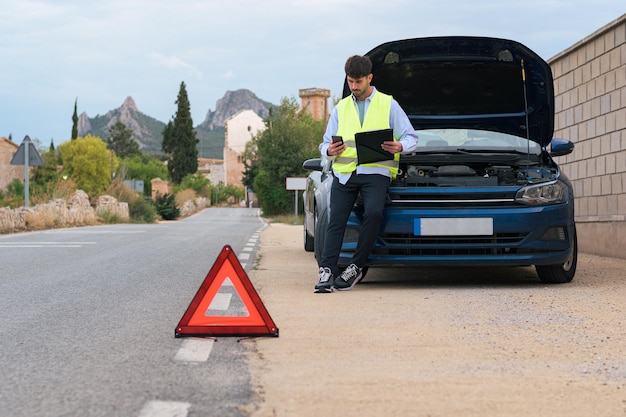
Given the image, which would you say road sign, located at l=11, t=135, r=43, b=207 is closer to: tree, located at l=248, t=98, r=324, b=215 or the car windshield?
the car windshield

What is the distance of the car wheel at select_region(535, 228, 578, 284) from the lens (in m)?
8.14

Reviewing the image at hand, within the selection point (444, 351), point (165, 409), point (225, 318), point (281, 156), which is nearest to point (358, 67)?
point (225, 318)

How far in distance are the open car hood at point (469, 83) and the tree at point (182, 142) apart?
11185cm

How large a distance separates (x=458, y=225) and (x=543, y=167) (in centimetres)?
101

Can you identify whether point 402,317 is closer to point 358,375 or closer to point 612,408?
point 358,375

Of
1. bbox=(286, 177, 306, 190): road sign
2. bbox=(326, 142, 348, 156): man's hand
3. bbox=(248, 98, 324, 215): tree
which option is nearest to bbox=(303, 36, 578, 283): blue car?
bbox=(326, 142, 348, 156): man's hand

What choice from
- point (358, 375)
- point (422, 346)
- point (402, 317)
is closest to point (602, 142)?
point (402, 317)

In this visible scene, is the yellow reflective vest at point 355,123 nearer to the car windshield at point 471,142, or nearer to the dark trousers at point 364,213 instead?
the dark trousers at point 364,213

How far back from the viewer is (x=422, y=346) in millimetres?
4984

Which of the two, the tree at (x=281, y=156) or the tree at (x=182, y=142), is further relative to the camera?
the tree at (x=182, y=142)

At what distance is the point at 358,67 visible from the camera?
757cm

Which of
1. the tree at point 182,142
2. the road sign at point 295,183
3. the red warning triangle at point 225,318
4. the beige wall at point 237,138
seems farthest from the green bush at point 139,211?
the beige wall at point 237,138

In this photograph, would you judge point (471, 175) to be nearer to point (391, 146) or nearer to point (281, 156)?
point (391, 146)

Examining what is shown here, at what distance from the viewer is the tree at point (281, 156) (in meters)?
60.4
